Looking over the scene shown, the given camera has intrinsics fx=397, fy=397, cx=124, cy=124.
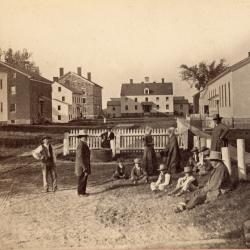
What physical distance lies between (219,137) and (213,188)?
6.49 feet

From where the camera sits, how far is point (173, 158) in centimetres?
739

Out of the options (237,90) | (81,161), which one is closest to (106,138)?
(81,161)

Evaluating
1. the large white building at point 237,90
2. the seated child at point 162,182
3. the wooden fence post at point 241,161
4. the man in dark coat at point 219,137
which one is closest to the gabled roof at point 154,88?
the man in dark coat at point 219,137

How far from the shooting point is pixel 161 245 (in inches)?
202

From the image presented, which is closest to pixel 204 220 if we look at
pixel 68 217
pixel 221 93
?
pixel 68 217

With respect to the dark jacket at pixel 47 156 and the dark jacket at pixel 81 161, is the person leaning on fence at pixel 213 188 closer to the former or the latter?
the dark jacket at pixel 81 161

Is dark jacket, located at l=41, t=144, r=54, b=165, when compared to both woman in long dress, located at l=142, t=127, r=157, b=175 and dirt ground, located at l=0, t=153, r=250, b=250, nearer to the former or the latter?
dirt ground, located at l=0, t=153, r=250, b=250

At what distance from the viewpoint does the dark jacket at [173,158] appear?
7.27m

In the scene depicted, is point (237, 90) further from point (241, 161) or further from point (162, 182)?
point (162, 182)

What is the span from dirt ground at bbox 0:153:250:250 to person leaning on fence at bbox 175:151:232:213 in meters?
0.10

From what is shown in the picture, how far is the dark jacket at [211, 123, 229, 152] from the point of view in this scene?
7.56 m

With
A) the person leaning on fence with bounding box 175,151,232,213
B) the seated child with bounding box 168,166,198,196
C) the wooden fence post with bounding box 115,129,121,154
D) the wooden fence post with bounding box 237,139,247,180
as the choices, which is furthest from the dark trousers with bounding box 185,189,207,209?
the wooden fence post with bounding box 115,129,121,154

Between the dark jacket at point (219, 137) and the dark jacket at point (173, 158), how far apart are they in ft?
2.46

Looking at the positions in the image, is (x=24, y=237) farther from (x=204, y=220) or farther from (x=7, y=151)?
(x=7, y=151)
